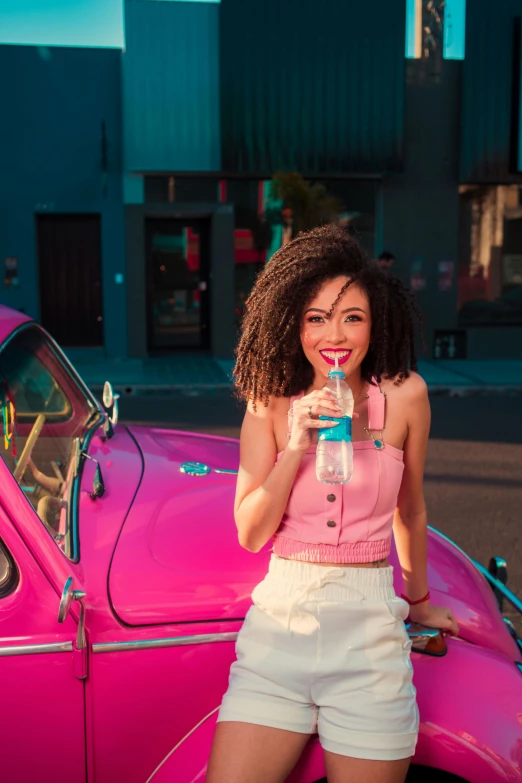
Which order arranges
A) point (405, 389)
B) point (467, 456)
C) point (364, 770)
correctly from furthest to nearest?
1. point (467, 456)
2. point (405, 389)
3. point (364, 770)

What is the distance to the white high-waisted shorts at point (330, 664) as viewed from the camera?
1688mm

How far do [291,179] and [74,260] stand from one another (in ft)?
14.0

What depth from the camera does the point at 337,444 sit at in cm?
179

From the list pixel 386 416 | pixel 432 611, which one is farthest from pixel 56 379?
pixel 432 611

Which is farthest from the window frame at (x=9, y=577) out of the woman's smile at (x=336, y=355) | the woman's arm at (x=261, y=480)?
the woman's smile at (x=336, y=355)

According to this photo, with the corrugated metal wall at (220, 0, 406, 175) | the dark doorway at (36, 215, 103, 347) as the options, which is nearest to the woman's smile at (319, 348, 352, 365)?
the corrugated metal wall at (220, 0, 406, 175)

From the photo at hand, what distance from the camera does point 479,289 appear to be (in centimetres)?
1453

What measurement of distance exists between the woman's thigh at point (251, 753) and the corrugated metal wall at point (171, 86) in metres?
12.5

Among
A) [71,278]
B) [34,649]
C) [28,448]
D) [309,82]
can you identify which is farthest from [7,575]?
[71,278]

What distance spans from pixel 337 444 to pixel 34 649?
834 mm

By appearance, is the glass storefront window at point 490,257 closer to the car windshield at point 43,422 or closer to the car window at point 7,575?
Answer: the car windshield at point 43,422

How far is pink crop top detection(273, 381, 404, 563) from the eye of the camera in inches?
74.7

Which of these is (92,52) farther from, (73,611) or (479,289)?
(73,611)

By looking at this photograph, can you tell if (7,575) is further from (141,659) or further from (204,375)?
(204,375)
